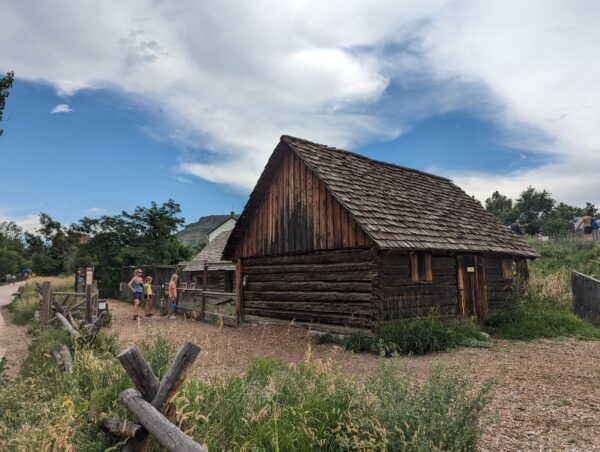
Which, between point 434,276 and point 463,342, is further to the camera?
point 434,276

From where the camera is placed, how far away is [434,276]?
469 inches

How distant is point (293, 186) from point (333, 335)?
4802 millimetres

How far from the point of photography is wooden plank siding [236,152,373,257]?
36.6 feet

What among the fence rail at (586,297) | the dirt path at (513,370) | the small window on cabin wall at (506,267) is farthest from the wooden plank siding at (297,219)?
the fence rail at (586,297)

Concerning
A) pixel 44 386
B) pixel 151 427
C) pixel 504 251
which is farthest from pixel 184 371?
pixel 504 251

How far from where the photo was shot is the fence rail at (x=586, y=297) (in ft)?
43.3

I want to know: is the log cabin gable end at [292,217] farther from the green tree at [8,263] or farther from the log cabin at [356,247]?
the green tree at [8,263]

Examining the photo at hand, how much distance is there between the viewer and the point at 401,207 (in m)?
12.5

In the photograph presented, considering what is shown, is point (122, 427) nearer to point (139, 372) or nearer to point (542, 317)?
point (139, 372)

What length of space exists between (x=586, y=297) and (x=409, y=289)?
735 cm

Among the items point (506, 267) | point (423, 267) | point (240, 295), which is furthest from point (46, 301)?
point (506, 267)

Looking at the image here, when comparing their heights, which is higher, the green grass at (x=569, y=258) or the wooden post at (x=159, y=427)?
the green grass at (x=569, y=258)

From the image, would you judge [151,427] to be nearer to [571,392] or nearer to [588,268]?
[571,392]

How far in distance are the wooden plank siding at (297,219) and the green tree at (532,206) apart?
4974 cm
